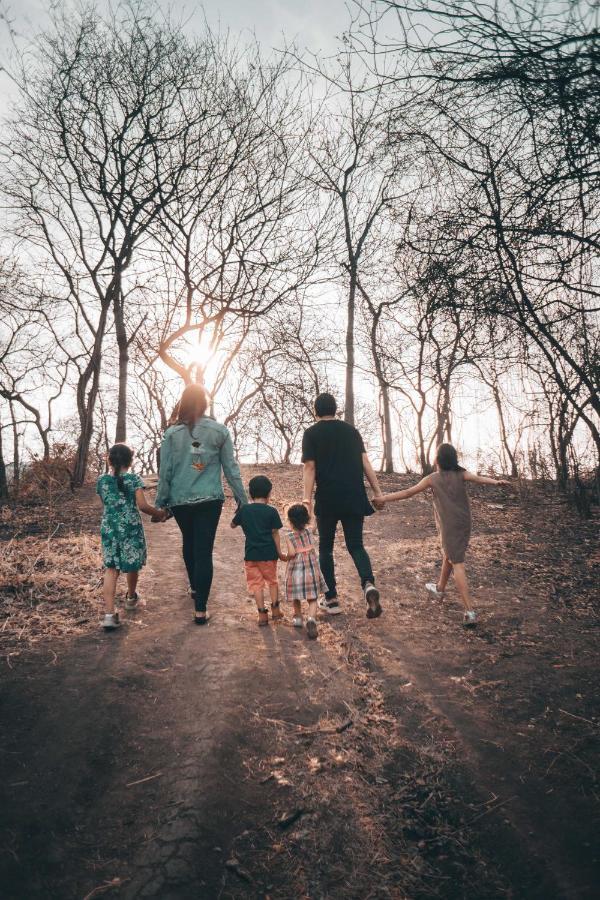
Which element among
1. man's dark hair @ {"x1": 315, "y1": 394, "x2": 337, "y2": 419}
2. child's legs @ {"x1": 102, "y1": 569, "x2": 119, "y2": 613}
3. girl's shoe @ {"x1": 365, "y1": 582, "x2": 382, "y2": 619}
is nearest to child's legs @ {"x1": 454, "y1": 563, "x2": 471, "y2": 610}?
girl's shoe @ {"x1": 365, "y1": 582, "x2": 382, "y2": 619}

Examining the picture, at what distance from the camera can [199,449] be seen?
5020 millimetres

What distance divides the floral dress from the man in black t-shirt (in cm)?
179

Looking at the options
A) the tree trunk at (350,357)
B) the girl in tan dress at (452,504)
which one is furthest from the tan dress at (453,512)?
the tree trunk at (350,357)

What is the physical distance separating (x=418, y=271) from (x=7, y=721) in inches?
195

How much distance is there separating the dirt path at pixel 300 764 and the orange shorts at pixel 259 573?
470 mm

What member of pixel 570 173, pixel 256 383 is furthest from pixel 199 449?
pixel 256 383

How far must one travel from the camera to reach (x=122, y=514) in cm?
505

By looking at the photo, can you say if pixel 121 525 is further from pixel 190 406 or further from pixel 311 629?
pixel 311 629

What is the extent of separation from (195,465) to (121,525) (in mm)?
989

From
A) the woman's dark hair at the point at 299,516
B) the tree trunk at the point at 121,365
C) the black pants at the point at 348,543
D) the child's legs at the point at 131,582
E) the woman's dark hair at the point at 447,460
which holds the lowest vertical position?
the child's legs at the point at 131,582

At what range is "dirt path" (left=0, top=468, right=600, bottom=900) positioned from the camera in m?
2.07

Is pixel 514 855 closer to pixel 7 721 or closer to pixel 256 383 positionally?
pixel 7 721

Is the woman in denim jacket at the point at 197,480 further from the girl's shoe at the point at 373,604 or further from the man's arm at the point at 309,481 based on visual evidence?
the girl's shoe at the point at 373,604

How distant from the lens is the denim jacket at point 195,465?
16.1ft
